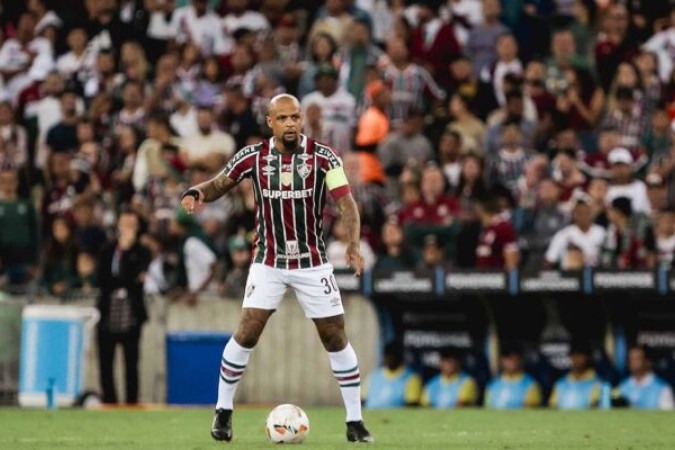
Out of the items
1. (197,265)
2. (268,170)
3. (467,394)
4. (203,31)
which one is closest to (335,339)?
(268,170)

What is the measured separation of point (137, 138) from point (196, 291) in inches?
155

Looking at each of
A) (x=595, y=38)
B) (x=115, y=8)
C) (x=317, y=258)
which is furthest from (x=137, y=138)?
(x=317, y=258)

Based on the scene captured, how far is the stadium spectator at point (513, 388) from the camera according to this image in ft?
65.5

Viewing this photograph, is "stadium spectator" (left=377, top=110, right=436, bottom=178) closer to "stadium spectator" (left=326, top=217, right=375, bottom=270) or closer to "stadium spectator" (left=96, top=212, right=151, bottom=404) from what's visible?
"stadium spectator" (left=326, top=217, right=375, bottom=270)

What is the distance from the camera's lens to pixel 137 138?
24.7 metres

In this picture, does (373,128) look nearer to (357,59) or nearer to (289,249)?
(357,59)

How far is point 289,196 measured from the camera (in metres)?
12.7

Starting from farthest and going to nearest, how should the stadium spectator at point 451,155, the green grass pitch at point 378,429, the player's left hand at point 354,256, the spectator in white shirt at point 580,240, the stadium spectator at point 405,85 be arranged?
the stadium spectator at point 405,85, the stadium spectator at point 451,155, the spectator in white shirt at point 580,240, the green grass pitch at point 378,429, the player's left hand at point 354,256

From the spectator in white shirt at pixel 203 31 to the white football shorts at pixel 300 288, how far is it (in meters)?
13.6

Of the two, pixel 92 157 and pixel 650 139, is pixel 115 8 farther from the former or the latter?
pixel 650 139

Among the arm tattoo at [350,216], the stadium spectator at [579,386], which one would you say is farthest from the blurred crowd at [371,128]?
the arm tattoo at [350,216]

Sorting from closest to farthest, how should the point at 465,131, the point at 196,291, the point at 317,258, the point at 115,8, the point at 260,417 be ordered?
the point at 317,258 → the point at 260,417 → the point at 196,291 → the point at 465,131 → the point at 115,8

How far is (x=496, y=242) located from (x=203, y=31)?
7.84 m

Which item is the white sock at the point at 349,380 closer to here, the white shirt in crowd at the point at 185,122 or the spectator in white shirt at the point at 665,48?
the spectator in white shirt at the point at 665,48
